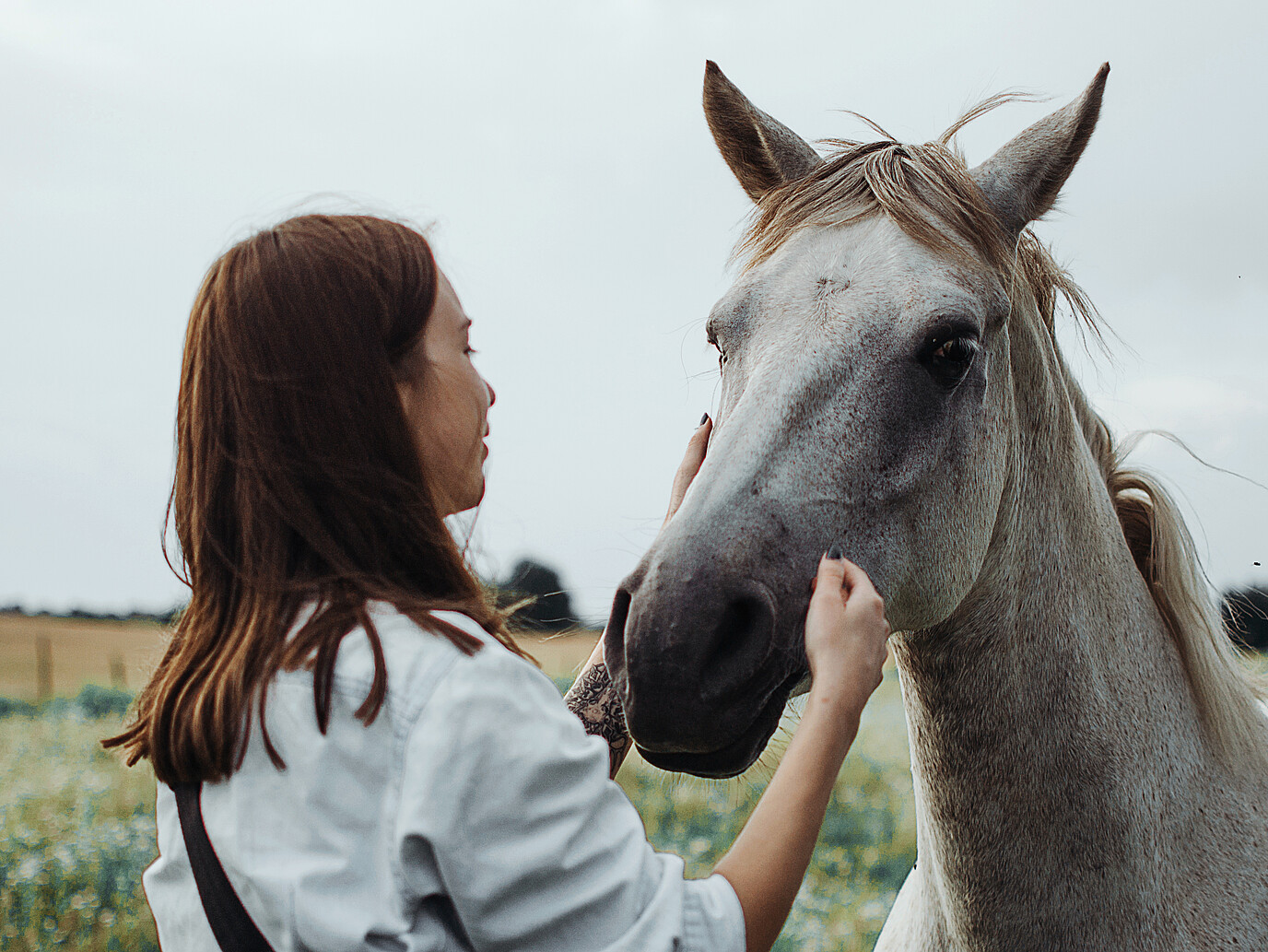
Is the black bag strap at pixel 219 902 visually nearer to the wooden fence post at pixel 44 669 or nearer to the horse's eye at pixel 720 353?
the horse's eye at pixel 720 353

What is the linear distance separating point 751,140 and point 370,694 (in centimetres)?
185

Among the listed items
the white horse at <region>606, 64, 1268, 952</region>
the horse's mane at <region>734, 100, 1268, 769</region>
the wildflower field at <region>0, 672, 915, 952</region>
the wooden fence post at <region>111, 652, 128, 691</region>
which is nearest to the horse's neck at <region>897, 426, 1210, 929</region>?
the white horse at <region>606, 64, 1268, 952</region>

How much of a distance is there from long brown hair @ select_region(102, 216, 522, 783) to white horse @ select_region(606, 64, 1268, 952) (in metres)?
0.46

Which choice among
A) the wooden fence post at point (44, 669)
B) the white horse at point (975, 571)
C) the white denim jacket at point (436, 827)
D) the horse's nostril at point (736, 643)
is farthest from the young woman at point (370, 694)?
the wooden fence post at point (44, 669)

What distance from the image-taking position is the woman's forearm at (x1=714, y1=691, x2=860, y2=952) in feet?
3.27

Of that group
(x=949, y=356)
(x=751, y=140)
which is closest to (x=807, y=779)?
(x=949, y=356)

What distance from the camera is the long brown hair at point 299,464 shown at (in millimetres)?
1021

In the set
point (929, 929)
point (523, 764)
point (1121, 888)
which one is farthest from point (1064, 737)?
point (523, 764)

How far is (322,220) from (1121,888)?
1.83 meters

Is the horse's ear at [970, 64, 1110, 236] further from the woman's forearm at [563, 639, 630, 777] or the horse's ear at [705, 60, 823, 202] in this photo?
the woman's forearm at [563, 639, 630, 777]

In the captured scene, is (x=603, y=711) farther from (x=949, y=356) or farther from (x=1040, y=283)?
(x=1040, y=283)

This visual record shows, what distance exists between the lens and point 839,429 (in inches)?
63.4

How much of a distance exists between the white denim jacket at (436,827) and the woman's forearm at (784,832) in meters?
0.06

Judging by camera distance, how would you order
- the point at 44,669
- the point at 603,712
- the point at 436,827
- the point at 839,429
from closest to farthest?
the point at 436,827, the point at 839,429, the point at 603,712, the point at 44,669
